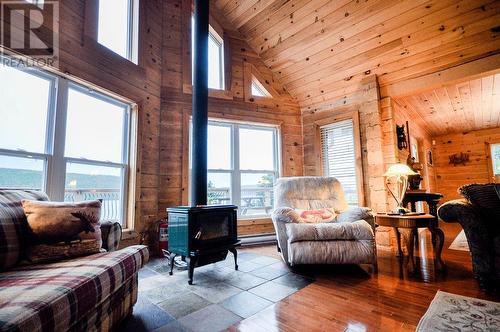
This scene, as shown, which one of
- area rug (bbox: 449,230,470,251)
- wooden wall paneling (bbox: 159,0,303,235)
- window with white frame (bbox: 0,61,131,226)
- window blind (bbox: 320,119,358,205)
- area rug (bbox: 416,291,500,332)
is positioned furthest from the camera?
window blind (bbox: 320,119,358,205)

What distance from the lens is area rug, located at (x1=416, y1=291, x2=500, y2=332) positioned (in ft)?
4.80

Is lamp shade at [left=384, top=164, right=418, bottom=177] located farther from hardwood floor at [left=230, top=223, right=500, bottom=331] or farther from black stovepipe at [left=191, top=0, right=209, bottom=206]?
black stovepipe at [left=191, top=0, right=209, bottom=206]

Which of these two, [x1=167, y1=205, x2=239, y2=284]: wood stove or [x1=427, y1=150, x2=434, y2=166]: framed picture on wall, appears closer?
[x1=167, y1=205, x2=239, y2=284]: wood stove

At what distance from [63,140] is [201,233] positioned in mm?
1719

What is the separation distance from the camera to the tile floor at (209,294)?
1627 mm

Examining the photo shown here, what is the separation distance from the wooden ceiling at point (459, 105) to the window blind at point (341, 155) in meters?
0.90

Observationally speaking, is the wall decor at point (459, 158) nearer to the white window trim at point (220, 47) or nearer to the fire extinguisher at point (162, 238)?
the white window trim at point (220, 47)

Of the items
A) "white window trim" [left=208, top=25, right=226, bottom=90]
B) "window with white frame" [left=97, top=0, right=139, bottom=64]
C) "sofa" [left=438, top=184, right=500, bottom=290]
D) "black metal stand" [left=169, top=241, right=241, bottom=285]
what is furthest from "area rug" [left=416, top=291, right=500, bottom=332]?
"window with white frame" [left=97, top=0, right=139, bottom=64]

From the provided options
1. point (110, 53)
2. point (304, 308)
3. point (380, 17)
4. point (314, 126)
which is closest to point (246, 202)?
point (314, 126)

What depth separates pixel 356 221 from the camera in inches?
102

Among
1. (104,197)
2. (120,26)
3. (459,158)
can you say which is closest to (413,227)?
(104,197)

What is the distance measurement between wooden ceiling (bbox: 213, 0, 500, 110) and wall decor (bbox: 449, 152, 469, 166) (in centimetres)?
Answer: 528

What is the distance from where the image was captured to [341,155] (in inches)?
163

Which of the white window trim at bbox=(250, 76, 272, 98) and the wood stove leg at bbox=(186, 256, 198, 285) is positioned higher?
the white window trim at bbox=(250, 76, 272, 98)
